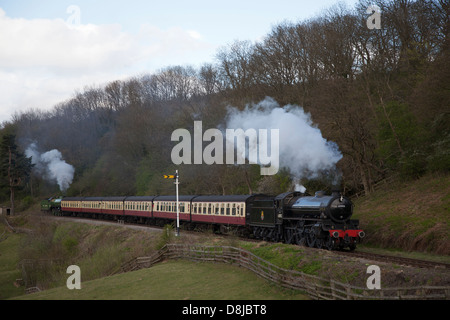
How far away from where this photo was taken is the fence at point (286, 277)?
11.3 metres

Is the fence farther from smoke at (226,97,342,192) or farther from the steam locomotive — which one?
smoke at (226,97,342,192)

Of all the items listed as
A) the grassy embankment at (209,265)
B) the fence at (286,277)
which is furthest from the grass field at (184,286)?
the fence at (286,277)

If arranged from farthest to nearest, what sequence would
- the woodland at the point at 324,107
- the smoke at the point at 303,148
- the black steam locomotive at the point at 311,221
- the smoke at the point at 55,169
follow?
the smoke at the point at 55,169
the woodland at the point at 324,107
the smoke at the point at 303,148
the black steam locomotive at the point at 311,221

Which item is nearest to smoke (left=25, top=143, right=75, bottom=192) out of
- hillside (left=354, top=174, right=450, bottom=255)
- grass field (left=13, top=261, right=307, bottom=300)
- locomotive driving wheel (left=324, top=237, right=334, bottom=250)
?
hillside (left=354, top=174, right=450, bottom=255)

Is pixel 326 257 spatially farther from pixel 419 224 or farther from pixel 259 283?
pixel 419 224

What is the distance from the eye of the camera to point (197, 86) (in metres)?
82.1

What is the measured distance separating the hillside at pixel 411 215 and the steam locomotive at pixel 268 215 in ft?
8.19

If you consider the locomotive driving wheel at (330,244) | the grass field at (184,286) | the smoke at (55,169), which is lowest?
the grass field at (184,286)

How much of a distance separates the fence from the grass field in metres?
0.34

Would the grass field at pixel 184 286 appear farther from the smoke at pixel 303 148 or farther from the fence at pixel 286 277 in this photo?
the smoke at pixel 303 148

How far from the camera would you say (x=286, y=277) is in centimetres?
1571

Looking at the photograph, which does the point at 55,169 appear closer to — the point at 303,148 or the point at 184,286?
the point at 303,148

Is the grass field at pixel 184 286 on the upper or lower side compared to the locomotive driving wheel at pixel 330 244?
lower

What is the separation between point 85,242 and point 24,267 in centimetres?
636
